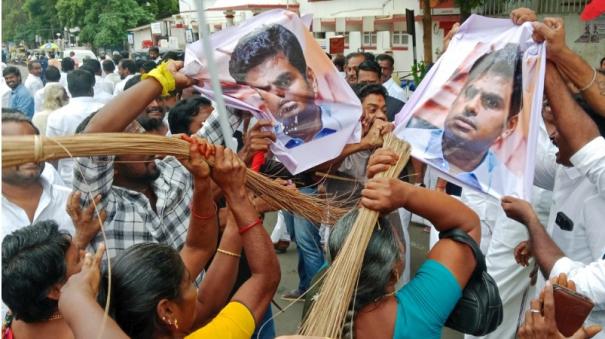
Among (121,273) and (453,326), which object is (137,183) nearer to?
(121,273)

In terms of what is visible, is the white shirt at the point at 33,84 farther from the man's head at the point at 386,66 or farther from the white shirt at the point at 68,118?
the man's head at the point at 386,66

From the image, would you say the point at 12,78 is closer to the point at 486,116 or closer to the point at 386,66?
the point at 386,66

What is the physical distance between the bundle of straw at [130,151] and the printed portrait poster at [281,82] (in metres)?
0.37

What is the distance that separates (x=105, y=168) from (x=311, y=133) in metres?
0.92

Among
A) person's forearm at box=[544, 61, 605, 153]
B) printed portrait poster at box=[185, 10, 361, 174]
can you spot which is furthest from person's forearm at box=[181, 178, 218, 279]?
person's forearm at box=[544, 61, 605, 153]

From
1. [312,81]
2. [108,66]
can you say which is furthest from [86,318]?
[108,66]

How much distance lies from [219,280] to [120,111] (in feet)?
2.26

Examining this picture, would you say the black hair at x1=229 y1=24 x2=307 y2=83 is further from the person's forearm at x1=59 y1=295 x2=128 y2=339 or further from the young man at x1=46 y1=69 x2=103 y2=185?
the young man at x1=46 y1=69 x2=103 y2=185

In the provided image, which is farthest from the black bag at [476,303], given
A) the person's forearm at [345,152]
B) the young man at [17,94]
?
the young man at [17,94]

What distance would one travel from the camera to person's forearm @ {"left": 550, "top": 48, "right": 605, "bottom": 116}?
2.33 metres

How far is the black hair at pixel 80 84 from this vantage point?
19.4 ft

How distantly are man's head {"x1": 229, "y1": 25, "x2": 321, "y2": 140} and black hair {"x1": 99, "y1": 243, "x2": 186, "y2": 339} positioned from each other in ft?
3.97

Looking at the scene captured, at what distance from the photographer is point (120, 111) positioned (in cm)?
229

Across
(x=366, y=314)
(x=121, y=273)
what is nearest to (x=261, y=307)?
(x=366, y=314)
